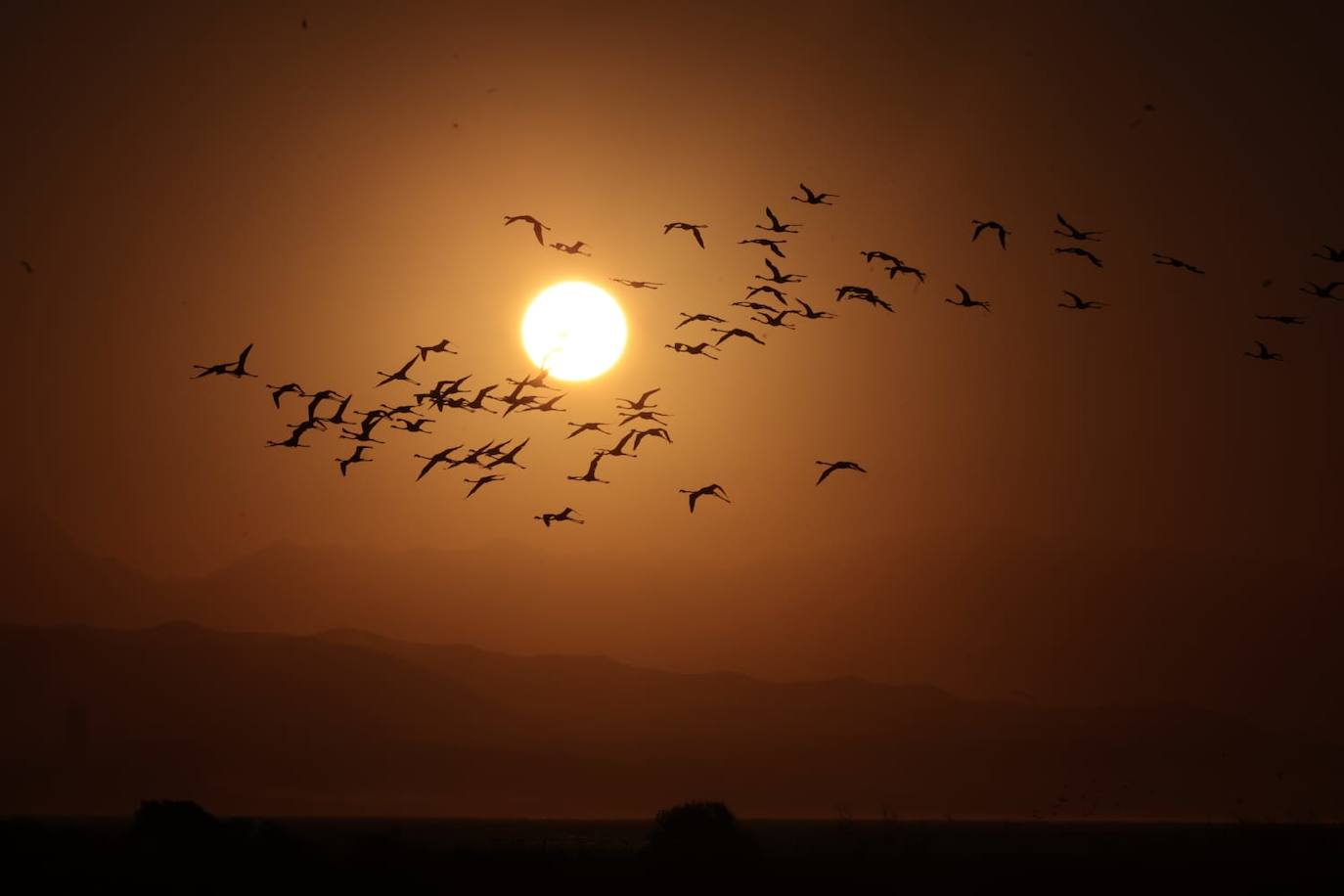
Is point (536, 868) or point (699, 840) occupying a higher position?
point (699, 840)

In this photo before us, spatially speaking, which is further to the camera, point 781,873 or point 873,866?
point 873,866

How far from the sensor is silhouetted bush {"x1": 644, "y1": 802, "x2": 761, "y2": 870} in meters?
59.9

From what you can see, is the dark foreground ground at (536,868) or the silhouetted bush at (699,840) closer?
the dark foreground ground at (536,868)

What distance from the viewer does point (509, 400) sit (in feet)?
170

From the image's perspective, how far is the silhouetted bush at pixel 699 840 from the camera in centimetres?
5994

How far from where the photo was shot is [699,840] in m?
61.6

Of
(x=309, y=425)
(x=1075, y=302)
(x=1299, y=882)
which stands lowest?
(x=1299, y=882)

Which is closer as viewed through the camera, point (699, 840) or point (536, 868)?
point (536, 868)

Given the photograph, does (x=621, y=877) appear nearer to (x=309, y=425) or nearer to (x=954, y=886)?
(x=954, y=886)

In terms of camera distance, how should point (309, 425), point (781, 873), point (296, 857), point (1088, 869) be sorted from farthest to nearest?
point (1088, 869) < point (781, 873) < point (296, 857) < point (309, 425)

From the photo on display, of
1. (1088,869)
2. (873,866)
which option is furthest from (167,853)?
(1088,869)

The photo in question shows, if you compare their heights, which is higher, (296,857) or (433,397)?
(433,397)

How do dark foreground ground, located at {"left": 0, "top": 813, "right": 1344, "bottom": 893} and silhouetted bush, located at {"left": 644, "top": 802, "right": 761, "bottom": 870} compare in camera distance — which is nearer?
dark foreground ground, located at {"left": 0, "top": 813, "right": 1344, "bottom": 893}

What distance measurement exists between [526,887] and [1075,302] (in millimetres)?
31344
